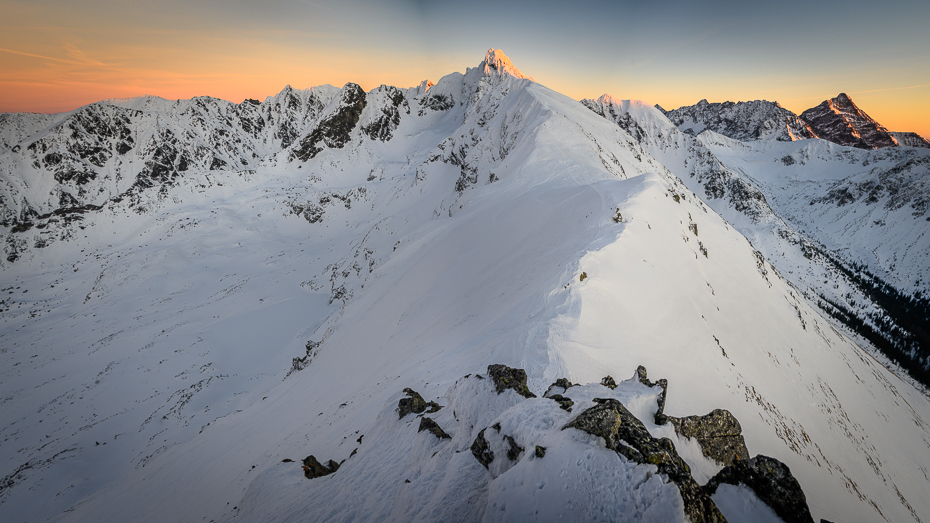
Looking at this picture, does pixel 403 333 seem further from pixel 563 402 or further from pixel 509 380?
pixel 563 402

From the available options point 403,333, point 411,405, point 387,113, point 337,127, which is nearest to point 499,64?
point 387,113

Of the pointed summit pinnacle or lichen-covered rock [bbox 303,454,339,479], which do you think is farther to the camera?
the pointed summit pinnacle

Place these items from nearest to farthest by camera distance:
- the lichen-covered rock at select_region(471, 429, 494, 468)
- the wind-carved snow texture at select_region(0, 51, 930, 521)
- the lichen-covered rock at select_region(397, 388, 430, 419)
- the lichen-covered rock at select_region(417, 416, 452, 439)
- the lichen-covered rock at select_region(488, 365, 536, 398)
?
the lichen-covered rock at select_region(471, 429, 494, 468)
the lichen-covered rock at select_region(488, 365, 536, 398)
the lichen-covered rock at select_region(417, 416, 452, 439)
the lichen-covered rock at select_region(397, 388, 430, 419)
the wind-carved snow texture at select_region(0, 51, 930, 521)

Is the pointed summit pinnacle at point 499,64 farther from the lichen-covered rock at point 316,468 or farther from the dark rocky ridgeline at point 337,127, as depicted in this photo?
the lichen-covered rock at point 316,468

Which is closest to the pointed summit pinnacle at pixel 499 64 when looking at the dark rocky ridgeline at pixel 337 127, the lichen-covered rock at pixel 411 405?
the dark rocky ridgeline at pixel 337 127

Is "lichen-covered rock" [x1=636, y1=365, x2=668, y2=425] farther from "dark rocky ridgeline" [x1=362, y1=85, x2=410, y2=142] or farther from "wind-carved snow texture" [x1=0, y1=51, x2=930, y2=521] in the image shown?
"dark rocky ridgeline" [x1=362, y1=85, x2=410, y2=142]

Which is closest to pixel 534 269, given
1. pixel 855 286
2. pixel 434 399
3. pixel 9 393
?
pixel 434 399

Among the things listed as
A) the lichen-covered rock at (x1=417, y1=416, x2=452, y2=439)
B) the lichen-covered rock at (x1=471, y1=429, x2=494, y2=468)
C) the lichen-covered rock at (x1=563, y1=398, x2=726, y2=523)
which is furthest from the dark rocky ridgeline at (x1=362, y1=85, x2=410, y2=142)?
the lichen-covered rock at (x1=563, y1=398, x2=726, y2=523)

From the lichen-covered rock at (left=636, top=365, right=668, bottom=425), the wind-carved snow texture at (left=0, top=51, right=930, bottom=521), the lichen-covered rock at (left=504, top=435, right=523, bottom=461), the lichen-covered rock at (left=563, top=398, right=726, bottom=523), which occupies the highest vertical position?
the lichen-covered rock at (left=563, top=398, right=726, bottom=523)
